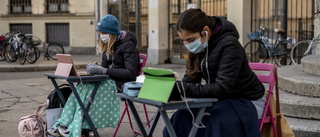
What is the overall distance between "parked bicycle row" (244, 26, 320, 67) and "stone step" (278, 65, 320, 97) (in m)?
4.36

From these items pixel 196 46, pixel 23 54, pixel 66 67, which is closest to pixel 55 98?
pixel 66 67

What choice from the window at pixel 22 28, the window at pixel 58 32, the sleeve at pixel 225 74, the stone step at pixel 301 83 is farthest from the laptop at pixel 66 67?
the window at pixel 22 28

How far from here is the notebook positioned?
2.57 meters

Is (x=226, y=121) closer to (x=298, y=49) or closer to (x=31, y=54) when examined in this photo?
(x=298, y=49)

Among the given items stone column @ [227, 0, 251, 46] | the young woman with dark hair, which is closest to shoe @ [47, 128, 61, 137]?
the young woman with dark hair

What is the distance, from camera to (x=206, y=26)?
2.94 m

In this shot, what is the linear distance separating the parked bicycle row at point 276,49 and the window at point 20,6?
13.3m

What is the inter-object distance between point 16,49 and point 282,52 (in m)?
8.38

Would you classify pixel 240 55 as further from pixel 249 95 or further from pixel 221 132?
pixel 221 132

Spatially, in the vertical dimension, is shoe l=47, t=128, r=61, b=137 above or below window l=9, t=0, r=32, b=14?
below

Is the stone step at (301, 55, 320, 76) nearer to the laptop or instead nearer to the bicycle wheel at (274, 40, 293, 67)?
the laptop

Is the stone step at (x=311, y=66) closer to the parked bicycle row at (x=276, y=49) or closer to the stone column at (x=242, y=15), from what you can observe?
the parked bicycle row at (x=276, y=49)

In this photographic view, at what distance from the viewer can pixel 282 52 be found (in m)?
10.8

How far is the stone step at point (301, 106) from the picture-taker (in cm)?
471
